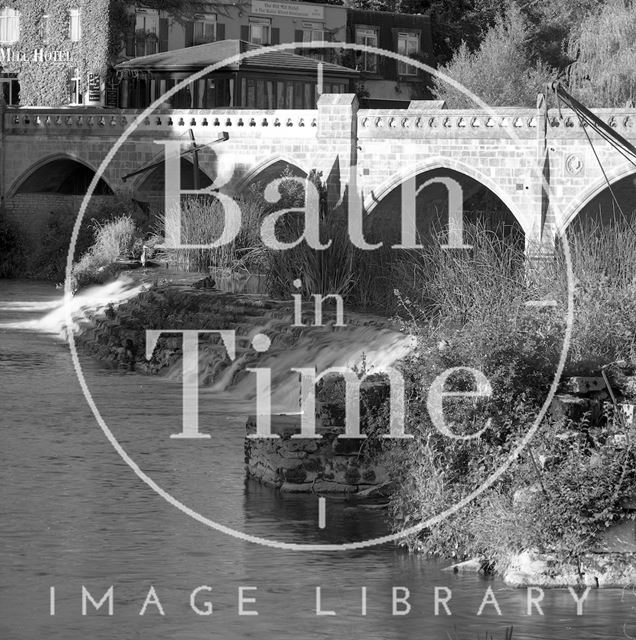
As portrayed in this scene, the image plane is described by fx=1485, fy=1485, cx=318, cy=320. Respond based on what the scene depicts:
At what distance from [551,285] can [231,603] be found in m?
7.28

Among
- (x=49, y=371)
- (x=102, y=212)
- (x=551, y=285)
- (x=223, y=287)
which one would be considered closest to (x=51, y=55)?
(x=102, y=212)

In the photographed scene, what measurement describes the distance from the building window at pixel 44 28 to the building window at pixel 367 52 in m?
13.0

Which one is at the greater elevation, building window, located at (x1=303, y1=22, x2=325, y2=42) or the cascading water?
building window, located at (x1=303, y1=22, x2=325, y2=42)

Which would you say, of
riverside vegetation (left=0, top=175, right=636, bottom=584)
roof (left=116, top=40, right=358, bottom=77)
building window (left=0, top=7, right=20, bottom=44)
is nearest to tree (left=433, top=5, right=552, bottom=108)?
roof (left=116, top=40, right=358, bottom=77)

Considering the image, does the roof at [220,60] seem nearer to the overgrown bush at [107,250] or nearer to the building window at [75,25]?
the building window at [75,25]

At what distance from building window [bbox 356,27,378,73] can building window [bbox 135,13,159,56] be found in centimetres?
957

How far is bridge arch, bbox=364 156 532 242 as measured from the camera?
130ft

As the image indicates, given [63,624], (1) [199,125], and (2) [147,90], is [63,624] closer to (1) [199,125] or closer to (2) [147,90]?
(1) [199,125]

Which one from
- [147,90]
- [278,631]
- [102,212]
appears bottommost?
[278,631]

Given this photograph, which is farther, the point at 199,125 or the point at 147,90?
the point at 147,90

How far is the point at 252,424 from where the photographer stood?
17094mm

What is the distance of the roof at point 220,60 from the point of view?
51.4m

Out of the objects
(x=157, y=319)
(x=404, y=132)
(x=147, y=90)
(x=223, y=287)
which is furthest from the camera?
(x=147, y=90)

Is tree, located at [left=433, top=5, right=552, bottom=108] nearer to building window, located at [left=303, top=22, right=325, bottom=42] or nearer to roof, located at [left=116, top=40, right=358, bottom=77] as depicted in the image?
roof, located at [left=116, top=40, right=358, bottom=77]
